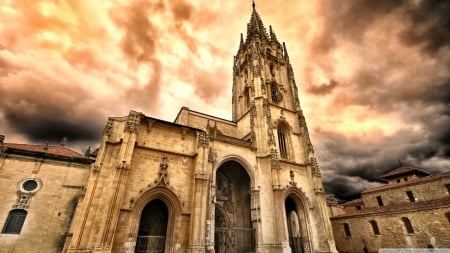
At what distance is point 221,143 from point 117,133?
24.7ft

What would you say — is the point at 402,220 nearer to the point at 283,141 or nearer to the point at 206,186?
the point at 283,141

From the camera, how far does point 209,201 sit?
1388cm

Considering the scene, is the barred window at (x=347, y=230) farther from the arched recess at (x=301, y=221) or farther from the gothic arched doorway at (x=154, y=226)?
the gothic arched doorway at (x=154, y=226)

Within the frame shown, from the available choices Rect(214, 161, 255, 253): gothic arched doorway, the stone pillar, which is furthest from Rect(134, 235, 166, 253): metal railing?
Rect(214, 161, 255, 253): gothic arched doorway

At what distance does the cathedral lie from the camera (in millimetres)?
11205

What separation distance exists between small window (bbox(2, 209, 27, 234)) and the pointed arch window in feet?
63.9

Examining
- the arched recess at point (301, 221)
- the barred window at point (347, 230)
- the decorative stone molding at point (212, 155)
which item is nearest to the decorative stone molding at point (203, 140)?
the decorative stone molding at point (212, 155)

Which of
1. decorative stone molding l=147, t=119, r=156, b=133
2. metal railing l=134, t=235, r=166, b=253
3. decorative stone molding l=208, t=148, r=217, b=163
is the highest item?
decorative stone molding l=147, t=119, r=156, b=133

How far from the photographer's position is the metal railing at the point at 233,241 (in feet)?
52.1

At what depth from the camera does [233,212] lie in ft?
58.7

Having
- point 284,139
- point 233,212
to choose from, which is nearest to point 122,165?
point 233,212

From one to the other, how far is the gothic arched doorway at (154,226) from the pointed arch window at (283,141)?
11.7 m

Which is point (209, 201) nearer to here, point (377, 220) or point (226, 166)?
point (226, 166)

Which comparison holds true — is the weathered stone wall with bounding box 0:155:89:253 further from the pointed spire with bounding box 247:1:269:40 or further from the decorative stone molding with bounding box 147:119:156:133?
the pointed spire with bounding box 247:1:269:40
